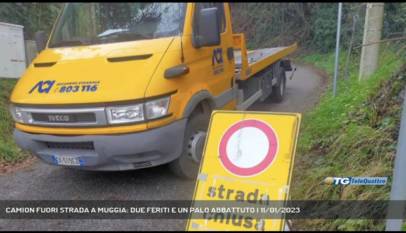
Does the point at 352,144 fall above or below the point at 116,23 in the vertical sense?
below

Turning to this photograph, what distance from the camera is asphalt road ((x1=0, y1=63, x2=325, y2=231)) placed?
3.35 m

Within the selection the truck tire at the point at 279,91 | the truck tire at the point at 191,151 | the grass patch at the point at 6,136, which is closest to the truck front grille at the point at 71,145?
the truck tire at the point at 191,151

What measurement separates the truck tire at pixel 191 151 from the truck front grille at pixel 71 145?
0.94 metres

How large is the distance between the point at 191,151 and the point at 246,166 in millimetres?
1212

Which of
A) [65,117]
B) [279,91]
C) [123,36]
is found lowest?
[279,91]

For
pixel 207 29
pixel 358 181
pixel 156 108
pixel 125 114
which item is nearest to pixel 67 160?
pixel 125 114

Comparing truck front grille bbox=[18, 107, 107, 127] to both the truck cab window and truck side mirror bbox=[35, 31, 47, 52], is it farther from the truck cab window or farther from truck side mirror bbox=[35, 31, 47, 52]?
the truck cab window

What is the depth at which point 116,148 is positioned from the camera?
3379mm

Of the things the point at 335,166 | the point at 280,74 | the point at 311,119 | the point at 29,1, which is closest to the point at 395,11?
the point at 280,74

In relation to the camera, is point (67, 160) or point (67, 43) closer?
point (67, 160)

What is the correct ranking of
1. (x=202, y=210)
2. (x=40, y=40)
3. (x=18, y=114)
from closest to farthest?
(x=202, y=210) < (x=18, y=114) < (x=40, y=40)

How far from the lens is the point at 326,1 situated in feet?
52.5

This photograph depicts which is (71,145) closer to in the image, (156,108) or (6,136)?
(156,108)

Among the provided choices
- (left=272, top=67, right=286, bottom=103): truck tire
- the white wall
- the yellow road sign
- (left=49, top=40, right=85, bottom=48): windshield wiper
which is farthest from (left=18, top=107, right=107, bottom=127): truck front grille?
(left=272, top=67, right=286, bottom=103): truck tire
